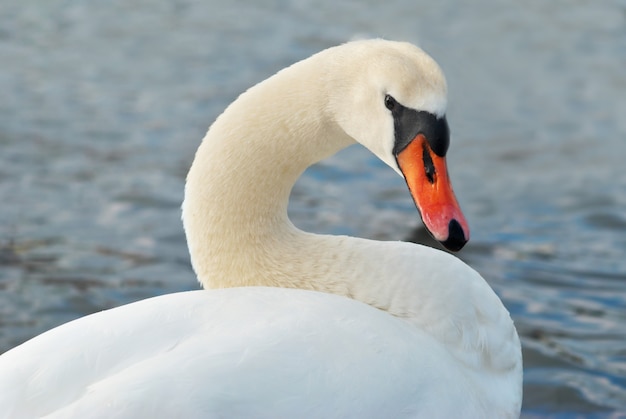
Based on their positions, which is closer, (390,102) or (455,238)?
(455,238)

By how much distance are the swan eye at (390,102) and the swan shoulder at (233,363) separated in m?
0.61

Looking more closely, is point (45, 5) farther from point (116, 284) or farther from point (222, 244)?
A: point (222, 244)

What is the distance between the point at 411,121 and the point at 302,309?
0.67 meters

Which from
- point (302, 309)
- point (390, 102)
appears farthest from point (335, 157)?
point (302, 309)

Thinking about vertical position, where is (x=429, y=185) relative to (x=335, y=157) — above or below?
above

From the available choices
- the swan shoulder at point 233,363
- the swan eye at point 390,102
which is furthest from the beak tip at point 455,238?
the swan eye at point 390,102

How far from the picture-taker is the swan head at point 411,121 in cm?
365

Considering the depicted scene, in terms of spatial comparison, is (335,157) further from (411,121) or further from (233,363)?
(233,363)

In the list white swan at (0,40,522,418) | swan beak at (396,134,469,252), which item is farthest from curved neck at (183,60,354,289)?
swan beak at (396,134,469,252)

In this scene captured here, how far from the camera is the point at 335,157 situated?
7598 millimetres

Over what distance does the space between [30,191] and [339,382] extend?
4.00m

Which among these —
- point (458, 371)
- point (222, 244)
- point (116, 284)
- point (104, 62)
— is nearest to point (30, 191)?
point (116, 284)

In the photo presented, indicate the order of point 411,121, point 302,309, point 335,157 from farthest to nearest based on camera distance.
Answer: point 335,157 → point 411,121 → point 302,309

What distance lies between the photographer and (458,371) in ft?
12.1
